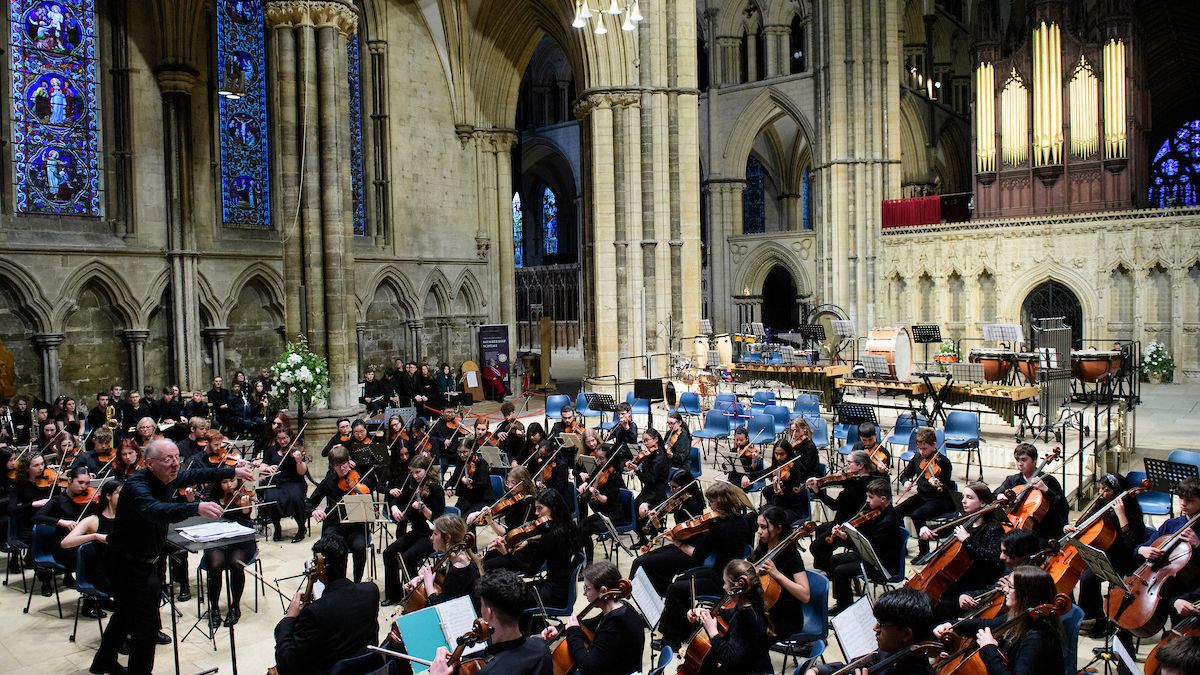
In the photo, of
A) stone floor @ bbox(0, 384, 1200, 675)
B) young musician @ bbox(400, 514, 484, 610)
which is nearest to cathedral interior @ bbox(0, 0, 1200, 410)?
stone floor @ bbox(0, 384, 1200, 675)

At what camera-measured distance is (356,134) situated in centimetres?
2042

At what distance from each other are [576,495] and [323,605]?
4.20 meters

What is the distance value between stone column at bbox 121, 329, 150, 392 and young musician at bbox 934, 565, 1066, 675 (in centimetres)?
1595

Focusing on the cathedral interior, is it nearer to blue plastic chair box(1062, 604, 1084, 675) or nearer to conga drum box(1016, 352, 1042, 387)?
conga drum box(1016, 352, 1042, 387)

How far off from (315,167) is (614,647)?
10927mm

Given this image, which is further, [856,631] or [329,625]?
[329,625]

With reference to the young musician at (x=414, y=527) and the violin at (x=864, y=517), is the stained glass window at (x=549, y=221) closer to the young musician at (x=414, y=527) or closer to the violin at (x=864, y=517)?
the young musician at (x=414, y=527)

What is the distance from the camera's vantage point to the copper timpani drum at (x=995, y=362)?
54.9ft

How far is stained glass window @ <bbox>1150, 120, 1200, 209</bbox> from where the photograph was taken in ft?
118

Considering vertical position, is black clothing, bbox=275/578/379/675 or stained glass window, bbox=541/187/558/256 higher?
Answer: stained glass window, bbox=541/187/558/256

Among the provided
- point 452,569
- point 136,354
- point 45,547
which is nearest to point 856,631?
point 452,569

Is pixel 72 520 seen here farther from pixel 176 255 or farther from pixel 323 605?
pixel 176 255

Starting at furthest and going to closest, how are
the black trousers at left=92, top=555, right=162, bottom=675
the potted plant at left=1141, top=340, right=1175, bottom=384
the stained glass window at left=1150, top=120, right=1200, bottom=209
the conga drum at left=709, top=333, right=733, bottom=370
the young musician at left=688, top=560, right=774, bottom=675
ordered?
the stained glass window at left=1150, top=120, right=1200, bottom=209
the potted plant at left=1141, top=340, right=1175, bottom=384
the conga drum at left=709, top=333, right=733, bottom=370
the black trousers at left=92, top=555, right=162, bottom=675
the young musician at left=688, top=560, right=774, bottom=675

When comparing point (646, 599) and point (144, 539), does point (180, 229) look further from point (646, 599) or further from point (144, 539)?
point (646, 599)
